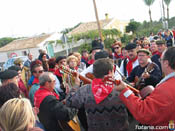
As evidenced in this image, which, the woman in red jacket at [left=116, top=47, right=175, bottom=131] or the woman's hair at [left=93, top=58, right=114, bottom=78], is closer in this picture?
the woman in red jacket at [left=116, top=47, right=175, bottom=131]

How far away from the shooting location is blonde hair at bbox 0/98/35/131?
1.60 metres

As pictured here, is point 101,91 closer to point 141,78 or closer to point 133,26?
point 141,78

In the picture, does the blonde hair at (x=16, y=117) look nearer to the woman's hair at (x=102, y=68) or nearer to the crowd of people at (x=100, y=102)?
the crowd of people at (x=100, y=102)

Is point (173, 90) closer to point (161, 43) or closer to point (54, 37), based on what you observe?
point (161, 43)

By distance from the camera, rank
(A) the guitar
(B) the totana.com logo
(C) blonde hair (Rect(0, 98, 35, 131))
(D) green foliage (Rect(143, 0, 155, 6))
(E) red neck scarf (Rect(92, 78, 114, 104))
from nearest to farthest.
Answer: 1. (C) blonde hair (Rect(0, 98, 35, 131))
2. (B) the totana.com logo
3. (E) red neck scarf (Rect(92, 78, 114, 104))
4. (A) the guitar
5. (D) green foliage (Rect(143, 0, 155, 6))

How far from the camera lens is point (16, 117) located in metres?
1.61

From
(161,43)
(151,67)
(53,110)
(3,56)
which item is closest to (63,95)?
(53,110)

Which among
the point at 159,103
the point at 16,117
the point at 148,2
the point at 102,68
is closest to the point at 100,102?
the point at 102,68

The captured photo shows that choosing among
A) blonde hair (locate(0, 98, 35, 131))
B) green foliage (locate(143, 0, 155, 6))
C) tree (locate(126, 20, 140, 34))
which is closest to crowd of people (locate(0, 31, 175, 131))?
blonde hair (locate(0, 98, 35, 131))

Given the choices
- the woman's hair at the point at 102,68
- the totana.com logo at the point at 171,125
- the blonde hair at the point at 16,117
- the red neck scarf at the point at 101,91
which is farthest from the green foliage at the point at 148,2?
the blonde hair at the point at 16,117

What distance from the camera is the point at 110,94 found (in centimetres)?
232

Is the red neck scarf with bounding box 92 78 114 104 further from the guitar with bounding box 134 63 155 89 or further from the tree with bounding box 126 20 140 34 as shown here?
the tree with bounding box 126 20 140 34

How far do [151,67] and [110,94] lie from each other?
1728 mm

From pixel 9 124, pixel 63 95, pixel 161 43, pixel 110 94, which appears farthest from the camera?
pixel 161 43
